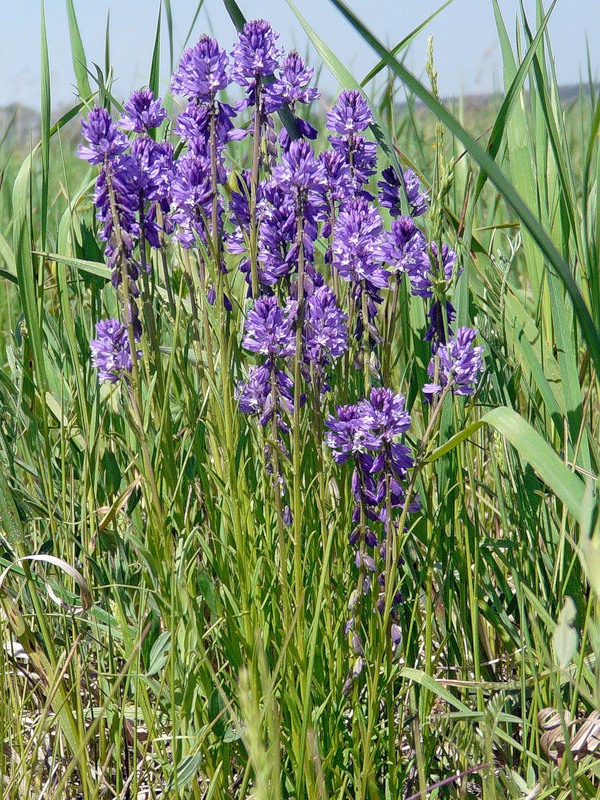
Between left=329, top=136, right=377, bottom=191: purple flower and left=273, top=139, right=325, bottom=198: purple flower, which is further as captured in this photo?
left=329, top=136, right=377, bottom=191: purple flower

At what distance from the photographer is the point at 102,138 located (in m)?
1.46

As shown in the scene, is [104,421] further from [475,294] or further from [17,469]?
[475,294]

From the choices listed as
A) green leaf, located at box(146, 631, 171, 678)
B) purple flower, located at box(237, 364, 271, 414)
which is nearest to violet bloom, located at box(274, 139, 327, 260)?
purple flower, located at box(237, 364, 271, 414)

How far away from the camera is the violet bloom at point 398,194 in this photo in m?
1.61

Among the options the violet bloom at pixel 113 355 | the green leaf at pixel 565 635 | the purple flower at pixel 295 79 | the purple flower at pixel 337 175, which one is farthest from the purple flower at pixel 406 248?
the green leaf at pixel 565 635

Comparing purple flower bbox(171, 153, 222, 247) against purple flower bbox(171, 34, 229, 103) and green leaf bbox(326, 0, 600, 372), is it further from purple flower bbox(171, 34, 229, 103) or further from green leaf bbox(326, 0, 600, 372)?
green leaf bbox(326, 0, 600, 372)

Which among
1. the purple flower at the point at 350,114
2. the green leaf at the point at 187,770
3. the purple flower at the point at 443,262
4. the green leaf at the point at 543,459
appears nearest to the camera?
the green leaf at the point at 543,459

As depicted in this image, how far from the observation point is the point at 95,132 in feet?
4.80

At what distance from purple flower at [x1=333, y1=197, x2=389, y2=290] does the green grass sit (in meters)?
0.11

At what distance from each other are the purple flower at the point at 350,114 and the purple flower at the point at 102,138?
395 millimetres

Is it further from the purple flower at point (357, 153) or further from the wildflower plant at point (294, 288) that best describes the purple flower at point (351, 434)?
the purple flower at point (357, 153)

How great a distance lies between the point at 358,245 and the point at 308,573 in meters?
0.64

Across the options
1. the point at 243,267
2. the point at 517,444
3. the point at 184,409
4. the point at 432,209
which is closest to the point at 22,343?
the point at 184,409

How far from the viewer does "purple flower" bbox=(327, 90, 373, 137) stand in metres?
1.54
